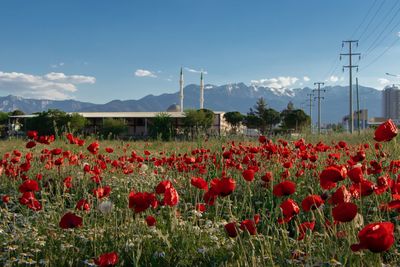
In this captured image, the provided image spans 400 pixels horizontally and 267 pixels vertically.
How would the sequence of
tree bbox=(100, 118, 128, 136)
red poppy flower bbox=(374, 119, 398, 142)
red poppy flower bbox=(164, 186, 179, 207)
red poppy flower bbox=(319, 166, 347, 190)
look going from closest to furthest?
red poppy flower bbox=(319, 166, 347, 190) < red poppy flower bbox=(164, 186, 179, 207) < red poppy flower bbox=(374, 119, 398, 142) < tree bbox=(100, 118, 128, 136)

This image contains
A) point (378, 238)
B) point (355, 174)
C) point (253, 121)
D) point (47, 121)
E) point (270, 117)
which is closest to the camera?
point (378, 238)

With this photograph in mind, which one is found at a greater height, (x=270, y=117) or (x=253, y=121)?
(x=270, y=117)

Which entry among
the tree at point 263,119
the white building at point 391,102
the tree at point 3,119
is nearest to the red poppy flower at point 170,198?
the tree at point 263,119

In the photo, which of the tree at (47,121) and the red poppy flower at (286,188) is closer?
the red poppy flower at (286,188)

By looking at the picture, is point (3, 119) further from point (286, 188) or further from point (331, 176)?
point (331, 176)

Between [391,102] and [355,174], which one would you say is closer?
[355,174]

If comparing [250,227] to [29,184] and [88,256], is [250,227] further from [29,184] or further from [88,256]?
[29,184]

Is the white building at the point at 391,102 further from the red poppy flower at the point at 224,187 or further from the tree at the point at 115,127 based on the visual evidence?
the red poppy flower at the point at 224,187

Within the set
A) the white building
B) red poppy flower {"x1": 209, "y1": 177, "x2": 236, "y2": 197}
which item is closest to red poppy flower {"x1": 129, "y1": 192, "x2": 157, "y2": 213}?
red poppy flower {"x1": 209, "y1": 177, "x2": 236, "y2": 197}

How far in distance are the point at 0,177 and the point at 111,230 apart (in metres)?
4.09

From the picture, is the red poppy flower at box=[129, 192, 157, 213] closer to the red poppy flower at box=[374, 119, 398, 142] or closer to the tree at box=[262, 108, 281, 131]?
the red poppy flower at box=[374, 119, 398, 142]

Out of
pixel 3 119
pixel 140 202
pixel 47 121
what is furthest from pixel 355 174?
pixel 3 119

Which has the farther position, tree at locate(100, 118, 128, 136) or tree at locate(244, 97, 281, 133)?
tree at locate(244, 97, 281, 133)

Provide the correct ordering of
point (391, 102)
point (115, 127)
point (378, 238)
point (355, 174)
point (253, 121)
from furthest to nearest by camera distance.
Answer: point (391, 102) < point (253, 121) < point (115, 127) < point (355, 174) < point (378, 238)
